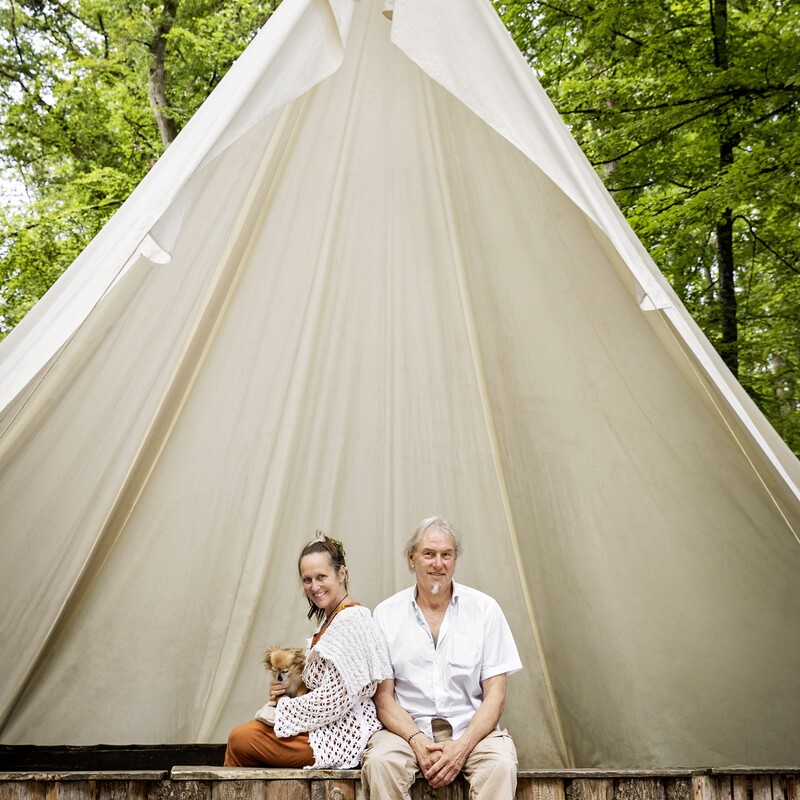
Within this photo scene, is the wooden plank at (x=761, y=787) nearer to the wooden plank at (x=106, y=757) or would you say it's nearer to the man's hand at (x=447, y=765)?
the man's hand at (x=447, y=765)

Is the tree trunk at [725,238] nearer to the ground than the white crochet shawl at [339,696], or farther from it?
farther from it

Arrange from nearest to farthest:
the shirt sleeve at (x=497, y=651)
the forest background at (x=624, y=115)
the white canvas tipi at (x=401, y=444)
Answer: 1. the shirt sleeve at (x=497, y=651)
2. the white canvas tipi at (x=401, y=444)
3. the forest background at (x=624, y=115)

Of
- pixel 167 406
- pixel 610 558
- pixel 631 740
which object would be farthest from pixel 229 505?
pixel 631 740

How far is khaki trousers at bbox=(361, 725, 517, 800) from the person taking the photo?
7.67ft

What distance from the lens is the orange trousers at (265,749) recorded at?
259 centimetres

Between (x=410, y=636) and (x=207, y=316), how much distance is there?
152 cm

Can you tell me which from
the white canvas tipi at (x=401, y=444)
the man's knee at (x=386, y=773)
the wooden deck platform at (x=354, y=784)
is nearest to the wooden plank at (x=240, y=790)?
the wooden deck platform at (x=354, y=784)

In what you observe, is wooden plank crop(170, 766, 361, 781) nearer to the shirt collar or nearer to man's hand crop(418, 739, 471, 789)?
man's hand crop(418, 739, 471, 789)

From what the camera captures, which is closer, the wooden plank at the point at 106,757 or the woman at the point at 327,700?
the woman at the point at 327,700

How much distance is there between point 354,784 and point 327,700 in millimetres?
235

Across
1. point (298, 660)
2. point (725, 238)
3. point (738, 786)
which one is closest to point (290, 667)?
point (298, 660)

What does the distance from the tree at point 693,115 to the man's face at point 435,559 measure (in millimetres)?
3571

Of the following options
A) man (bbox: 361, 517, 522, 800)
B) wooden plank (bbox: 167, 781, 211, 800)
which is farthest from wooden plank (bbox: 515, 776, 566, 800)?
wooden plank (bbox: 167, 781, 211, 800)

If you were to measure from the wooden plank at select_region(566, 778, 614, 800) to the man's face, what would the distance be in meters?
0.68
